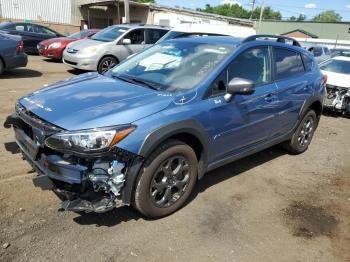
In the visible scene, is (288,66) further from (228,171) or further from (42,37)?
(42,37)

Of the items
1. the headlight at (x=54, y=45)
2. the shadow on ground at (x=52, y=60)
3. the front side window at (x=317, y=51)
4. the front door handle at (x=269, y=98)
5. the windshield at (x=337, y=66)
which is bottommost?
the shadow on ground at (x=52, y=60)

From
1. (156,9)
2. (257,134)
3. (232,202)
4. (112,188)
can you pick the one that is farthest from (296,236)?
(156,9)

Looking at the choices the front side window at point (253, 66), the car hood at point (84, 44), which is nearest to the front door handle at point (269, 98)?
the front side window at point (253, 66)

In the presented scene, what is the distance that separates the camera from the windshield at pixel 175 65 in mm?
4031

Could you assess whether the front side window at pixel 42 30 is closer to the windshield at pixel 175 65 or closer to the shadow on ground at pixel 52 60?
the shadow on ground at pixel 52 60

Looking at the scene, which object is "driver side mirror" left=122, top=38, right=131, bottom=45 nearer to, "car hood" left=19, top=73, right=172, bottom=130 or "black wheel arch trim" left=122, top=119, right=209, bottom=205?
"car hood" left=19, top=73, right=172, bottom=130

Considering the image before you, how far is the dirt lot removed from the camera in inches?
128

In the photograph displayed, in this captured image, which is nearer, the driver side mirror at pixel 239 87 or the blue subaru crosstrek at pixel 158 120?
the blue subaru crosstrek at pixel 158 120

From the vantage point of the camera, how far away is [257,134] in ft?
15.3

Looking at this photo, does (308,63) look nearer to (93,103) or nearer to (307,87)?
(307,87)

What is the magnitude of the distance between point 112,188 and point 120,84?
1.35 metres

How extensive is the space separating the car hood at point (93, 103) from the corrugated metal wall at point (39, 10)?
32734 millimetres

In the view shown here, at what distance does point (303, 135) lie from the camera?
5.94 metres

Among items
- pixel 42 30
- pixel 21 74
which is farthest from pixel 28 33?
pixel 21 74
